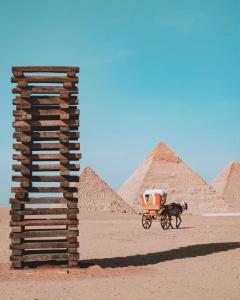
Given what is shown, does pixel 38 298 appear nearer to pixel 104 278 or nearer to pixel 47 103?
pixel 104 278

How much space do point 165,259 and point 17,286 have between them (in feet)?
14.9

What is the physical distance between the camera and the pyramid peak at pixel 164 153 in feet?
368

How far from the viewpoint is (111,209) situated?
7650 cm

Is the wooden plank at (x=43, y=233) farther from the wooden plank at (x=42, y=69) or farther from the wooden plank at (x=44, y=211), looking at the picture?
the wooden plank at (x=42, y=69)

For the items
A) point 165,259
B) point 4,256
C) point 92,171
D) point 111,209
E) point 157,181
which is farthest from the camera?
point 157,181

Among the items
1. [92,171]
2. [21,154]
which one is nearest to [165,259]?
[21,154]

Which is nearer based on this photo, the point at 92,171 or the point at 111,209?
the point at 111,209

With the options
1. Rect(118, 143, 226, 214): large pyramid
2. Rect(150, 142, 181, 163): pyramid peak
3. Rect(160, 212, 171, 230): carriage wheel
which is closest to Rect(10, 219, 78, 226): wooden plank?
Rect(160, 212, 171, 230): carriage wheel

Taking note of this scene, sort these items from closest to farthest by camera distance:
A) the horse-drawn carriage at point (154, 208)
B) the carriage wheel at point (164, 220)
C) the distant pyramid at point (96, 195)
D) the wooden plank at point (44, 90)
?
the wooden plank at point (44, 90)
the carriage wheel at point (164, 220)
the horse-drawn carriage at point (154, 208)
the distant pyramid at point (96, 195)

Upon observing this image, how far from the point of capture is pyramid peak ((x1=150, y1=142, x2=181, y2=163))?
112m

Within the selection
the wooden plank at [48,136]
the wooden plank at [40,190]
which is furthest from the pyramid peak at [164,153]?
the wooden plank at [40,190]

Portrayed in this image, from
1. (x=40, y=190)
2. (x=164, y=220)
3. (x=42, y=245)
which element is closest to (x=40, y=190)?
(x=40, y=190)

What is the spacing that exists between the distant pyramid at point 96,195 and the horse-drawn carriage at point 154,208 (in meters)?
48.0

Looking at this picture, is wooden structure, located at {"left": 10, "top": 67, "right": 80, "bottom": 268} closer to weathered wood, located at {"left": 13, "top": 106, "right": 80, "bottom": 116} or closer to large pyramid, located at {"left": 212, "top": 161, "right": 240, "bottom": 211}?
weathered wood, located at {"left": 13, "top": 106, "right": 80, "bottom": 116}
